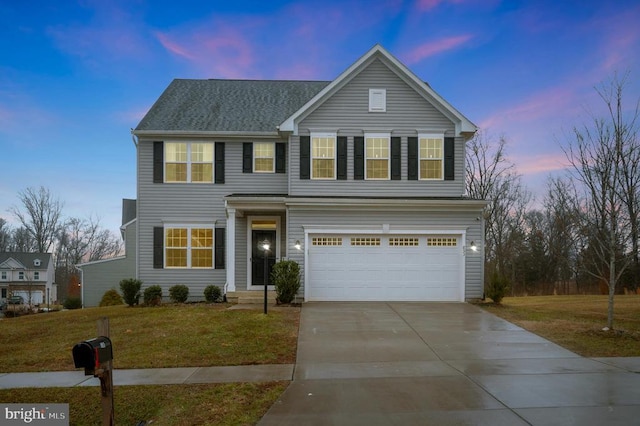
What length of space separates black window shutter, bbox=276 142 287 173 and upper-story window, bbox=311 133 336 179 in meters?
1.73

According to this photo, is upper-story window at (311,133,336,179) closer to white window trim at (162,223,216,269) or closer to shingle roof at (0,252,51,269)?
white window trim at (162,223,216,269)

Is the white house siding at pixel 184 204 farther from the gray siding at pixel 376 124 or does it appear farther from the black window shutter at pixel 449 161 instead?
the black window shutter at pixel 449 161

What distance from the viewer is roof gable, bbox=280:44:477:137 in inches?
616

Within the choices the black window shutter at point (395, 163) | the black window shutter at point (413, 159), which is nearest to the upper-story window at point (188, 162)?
the black window shutter at point (395, 163)

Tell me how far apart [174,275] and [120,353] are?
8.13 metres

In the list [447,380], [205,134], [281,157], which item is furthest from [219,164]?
[447,380]

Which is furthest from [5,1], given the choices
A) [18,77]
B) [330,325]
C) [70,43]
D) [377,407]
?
[377,407]

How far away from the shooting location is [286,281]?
14070 millimetres

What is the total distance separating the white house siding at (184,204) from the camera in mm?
16906

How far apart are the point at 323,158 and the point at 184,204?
570 cm

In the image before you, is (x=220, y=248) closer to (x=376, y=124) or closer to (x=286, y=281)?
(x=286, y=281)

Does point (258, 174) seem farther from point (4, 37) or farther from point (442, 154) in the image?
point (4, 37)

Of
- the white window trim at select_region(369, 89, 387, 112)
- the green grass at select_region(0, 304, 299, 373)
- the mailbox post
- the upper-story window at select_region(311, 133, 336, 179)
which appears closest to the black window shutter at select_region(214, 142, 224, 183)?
the upper-story window at select_region(311, 133, 336, 179)

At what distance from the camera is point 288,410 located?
18.3 feet
